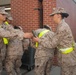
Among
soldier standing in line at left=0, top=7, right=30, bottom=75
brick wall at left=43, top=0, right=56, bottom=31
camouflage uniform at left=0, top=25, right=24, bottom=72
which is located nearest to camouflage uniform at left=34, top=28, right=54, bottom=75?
soldier standing in line at left=0, top=7, right=30, bottom=75

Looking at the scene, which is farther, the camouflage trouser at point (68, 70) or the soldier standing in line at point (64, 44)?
the camouflage trouser at point (68, 70)

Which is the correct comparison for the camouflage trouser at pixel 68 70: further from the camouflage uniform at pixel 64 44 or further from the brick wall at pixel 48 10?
the brick wall at pixel 48 10

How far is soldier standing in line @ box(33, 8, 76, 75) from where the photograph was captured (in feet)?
12.8

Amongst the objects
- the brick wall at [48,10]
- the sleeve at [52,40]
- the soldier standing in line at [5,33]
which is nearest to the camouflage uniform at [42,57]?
the sleeve at [52,40]

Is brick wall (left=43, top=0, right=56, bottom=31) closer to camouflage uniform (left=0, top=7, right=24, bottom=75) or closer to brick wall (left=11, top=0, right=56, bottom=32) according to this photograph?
brick wall (left=11, top=0, right=56, bottom=32)

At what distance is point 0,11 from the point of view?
448 cm

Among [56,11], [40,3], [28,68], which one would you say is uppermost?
[40,3]

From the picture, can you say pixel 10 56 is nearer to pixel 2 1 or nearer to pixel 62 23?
pixel 62 23

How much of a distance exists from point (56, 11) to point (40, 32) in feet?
2.17

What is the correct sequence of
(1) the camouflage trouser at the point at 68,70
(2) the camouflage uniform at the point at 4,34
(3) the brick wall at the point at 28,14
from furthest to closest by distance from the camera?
(3) the brick wall at the point at 28,14, (2) the camouflage uniform at the point at 4,34, (1) the camouflage trouser at the point at 68,70

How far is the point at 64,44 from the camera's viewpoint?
3.93 meters

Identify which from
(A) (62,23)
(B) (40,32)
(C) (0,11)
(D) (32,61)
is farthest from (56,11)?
(D) (32,61)

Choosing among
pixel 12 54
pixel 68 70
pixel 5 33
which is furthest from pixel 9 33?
pixel 68 70

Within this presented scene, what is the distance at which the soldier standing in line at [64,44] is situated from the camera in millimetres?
3904
